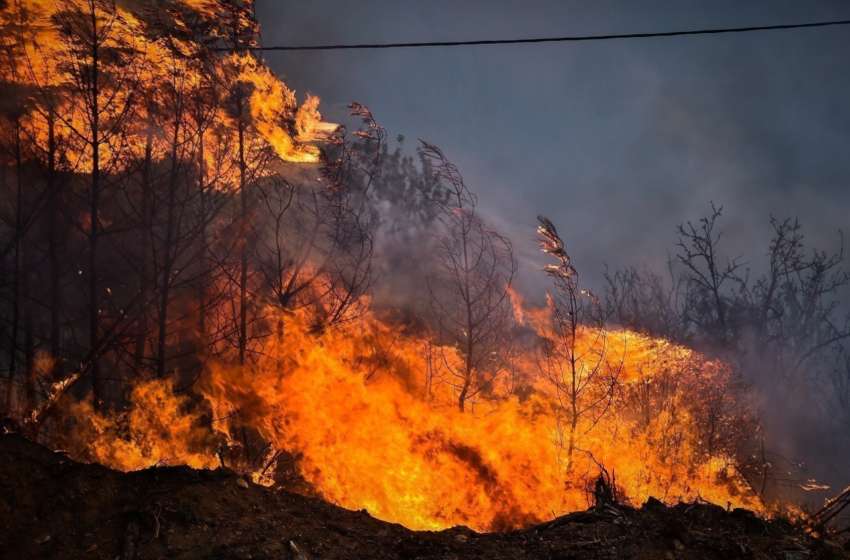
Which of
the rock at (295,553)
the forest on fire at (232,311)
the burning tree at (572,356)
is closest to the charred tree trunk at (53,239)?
the forest on fire at (232,311)

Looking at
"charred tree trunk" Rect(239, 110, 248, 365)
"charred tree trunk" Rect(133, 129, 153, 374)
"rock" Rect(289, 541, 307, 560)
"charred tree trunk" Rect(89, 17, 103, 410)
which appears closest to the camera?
"rock" Rect(289, 541, 307, 560)

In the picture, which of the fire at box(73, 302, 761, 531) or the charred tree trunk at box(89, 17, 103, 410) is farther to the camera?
the fire at box(73, 302, 761, 531)

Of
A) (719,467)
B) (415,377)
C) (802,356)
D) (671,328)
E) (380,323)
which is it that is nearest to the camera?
(415,377)

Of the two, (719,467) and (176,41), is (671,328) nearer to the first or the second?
(719,467)

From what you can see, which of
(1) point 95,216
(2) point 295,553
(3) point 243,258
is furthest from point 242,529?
(3) point 243,258

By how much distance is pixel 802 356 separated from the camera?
31.9 meters

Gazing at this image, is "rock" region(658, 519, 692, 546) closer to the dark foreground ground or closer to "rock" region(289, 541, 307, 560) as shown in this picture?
the dark foreground ground

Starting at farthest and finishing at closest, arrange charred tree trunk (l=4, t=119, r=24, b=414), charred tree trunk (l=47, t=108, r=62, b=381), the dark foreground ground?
charred tree trunk (l=47, t=108, r=62, b=381) → charred tree trunk (l=4, t=119, r=24, b=414) → the dark foreground ground

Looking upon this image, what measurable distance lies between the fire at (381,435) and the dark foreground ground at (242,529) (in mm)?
2240

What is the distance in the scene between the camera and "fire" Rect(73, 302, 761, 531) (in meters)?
8.33

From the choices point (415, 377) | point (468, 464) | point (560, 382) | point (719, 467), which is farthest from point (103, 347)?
point (719, 467)

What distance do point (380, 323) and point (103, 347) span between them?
234 inches

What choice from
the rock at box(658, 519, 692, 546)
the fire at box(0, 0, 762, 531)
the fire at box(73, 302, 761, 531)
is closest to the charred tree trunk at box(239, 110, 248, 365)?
the fire at box(0, 0, 762, 531)

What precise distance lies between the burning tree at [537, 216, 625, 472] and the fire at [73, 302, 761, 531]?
0.22m
